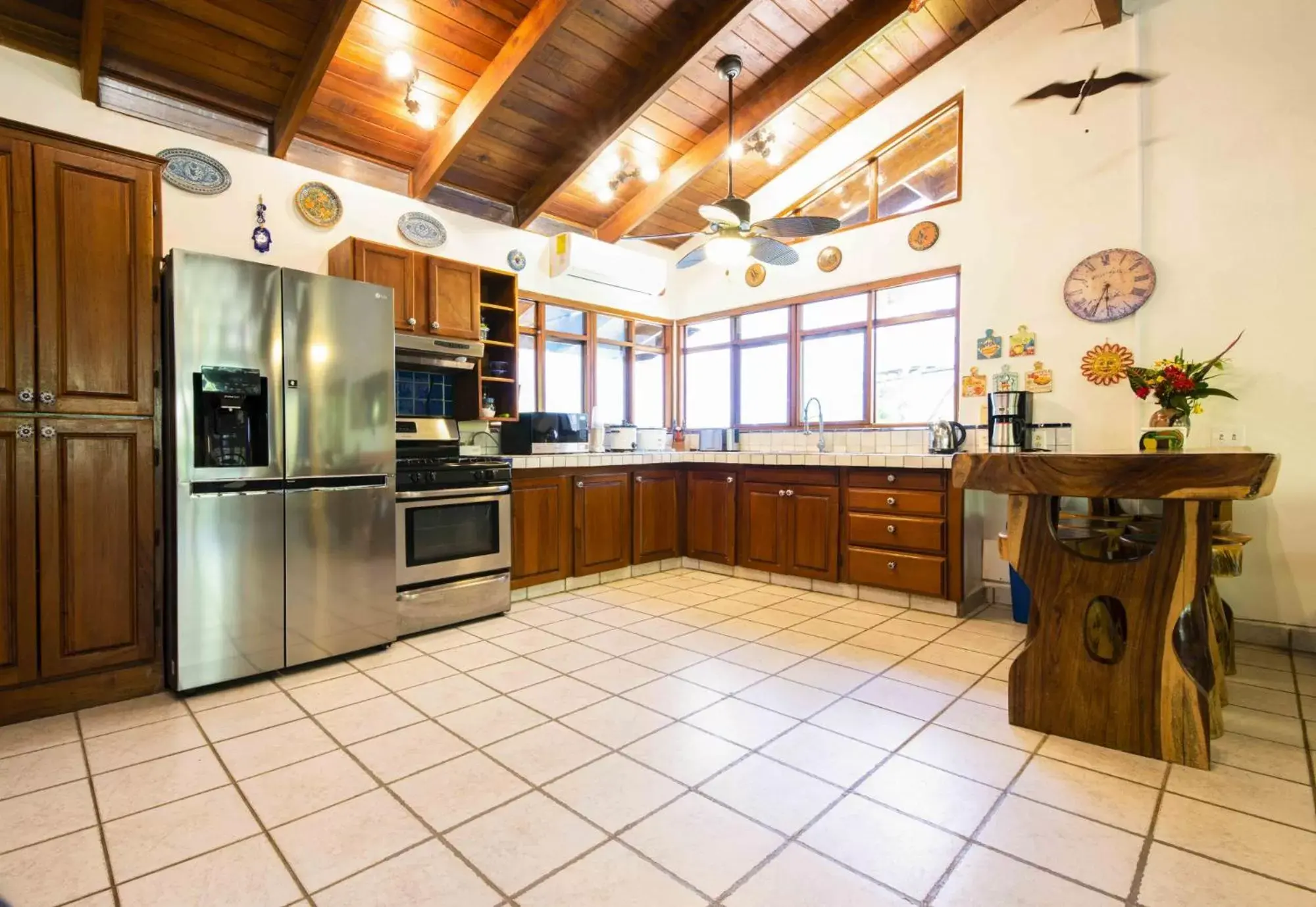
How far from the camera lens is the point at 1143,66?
11.1 ft

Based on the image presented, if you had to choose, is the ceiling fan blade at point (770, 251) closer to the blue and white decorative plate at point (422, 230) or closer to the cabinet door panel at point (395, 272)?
the cabinet door panel at point (395, 272)

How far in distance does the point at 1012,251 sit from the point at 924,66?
1524 millimetres

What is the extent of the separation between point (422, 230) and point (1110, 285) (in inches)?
169

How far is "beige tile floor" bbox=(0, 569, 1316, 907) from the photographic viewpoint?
137 cm

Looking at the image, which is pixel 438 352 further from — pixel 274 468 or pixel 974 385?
pixel 974 385

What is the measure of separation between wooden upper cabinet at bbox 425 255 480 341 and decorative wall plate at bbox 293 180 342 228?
2.02ft

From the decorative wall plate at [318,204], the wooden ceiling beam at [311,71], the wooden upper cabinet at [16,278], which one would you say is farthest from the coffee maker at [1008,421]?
the wooden upper cabinet at [16,278]

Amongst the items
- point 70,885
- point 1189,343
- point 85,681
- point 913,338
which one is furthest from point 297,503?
point 1189,343

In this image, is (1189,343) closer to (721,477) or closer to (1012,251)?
(1012,251)

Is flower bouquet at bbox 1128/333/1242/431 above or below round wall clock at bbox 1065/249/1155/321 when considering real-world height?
below

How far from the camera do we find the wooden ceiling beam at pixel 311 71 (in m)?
2.83

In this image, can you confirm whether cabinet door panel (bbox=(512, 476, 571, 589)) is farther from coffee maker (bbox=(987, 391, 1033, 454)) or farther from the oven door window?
coffee maker (bbox=(987, 391, 1033, 454))

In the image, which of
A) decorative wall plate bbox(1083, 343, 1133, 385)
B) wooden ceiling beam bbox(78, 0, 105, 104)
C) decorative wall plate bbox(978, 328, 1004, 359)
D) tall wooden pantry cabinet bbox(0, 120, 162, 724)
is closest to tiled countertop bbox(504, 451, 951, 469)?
decorative wall plate bbox(978, 328, 1004, 359)

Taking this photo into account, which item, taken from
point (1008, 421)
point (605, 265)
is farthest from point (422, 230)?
point (1008, 421)
